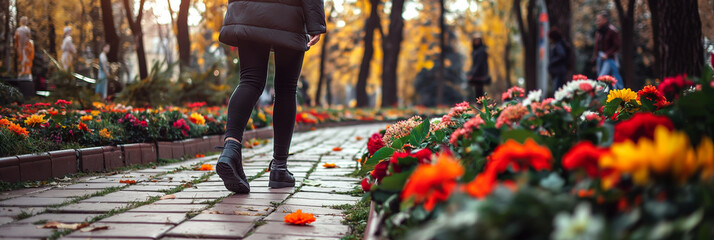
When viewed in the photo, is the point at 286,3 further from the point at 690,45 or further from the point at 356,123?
the point at 356,123

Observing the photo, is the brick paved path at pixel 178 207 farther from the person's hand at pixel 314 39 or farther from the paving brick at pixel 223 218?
the person's hand at pixel 314 39

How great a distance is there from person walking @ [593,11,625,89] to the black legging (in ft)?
24.7

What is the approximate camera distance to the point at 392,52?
65.4ft

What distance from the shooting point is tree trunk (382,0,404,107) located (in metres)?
19.5

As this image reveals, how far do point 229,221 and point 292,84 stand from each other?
4.11ft

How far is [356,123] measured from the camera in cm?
1368

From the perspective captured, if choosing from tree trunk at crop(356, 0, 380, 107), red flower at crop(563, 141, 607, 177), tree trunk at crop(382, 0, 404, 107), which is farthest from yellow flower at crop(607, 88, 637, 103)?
tree trunk at crop(356, 0, 380, 107)

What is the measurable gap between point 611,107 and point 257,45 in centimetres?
193

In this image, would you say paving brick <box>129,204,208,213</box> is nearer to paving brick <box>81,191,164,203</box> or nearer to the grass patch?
paving brick <box>81,191,164,203</box>

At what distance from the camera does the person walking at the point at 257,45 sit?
3225 millimetres

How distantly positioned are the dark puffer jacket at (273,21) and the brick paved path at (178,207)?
0.89 metres

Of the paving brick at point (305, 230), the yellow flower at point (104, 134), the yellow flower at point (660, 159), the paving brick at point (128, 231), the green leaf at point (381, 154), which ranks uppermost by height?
the yellow flower at point (660, 159)

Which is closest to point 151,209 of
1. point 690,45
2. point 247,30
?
point 247,30

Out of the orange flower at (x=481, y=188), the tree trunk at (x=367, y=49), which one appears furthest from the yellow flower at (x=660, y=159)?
the tree trunk at (x=367, y=49)
